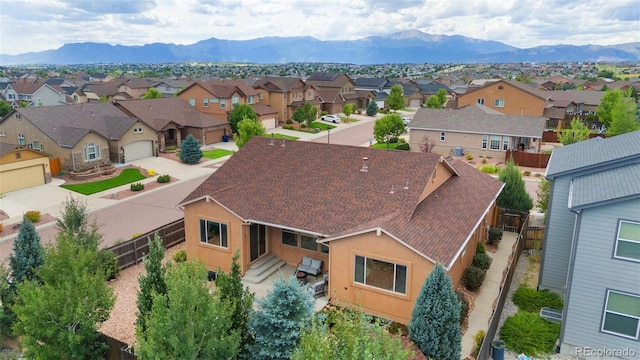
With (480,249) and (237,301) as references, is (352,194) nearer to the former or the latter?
(480,249)

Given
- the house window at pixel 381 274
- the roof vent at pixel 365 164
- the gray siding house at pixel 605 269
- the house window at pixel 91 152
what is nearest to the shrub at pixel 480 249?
the gray siding house at pixel 605 269

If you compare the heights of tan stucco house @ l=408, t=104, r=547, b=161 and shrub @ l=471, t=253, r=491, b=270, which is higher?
tan stucco house @ l=408, t=104, r=547, b=161

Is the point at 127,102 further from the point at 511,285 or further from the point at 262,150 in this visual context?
the point at 511,285

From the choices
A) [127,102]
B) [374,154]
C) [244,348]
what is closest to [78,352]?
[244,348]

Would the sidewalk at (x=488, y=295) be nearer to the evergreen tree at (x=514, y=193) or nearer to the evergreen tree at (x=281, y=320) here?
the evergreen tree at (x=514, y=193)

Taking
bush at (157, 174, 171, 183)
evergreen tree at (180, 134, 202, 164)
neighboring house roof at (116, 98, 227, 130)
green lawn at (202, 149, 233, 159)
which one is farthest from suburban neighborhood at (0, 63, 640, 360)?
neighboring house roof at (116, 98, 227, 130)

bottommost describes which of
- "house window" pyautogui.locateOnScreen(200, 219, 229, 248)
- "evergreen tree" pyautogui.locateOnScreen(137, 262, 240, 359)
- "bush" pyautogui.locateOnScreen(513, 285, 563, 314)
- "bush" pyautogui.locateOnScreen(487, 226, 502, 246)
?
"bush" pyautogui.locateOnScreen(513, 285, 563, 314)

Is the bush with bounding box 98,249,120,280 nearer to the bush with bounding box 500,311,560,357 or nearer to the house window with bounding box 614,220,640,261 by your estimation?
the bush with bounding box 500,311,560,357
